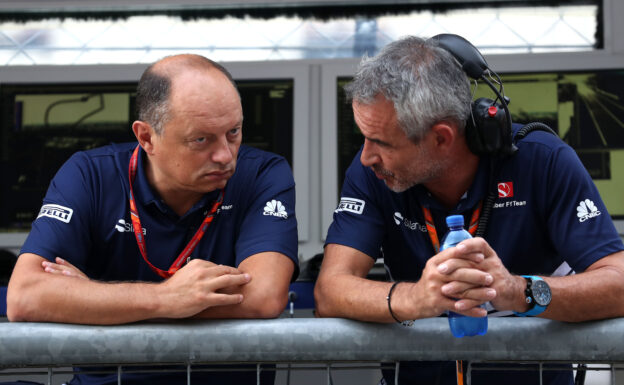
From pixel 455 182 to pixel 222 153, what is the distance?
65cm

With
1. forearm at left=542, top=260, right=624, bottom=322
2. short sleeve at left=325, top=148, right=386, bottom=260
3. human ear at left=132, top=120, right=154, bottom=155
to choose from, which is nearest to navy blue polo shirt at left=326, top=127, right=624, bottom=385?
short sleeve at left=325, top=148, right=386, bottom=260

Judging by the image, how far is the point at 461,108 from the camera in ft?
6.45

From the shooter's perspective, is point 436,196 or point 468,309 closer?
point 468,309

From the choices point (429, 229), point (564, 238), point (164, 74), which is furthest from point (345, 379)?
point (164, 74)

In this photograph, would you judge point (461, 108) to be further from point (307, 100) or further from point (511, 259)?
point (307, 100)

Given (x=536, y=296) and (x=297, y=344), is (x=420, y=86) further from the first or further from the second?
(x=297, y=344)

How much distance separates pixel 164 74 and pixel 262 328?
104 cm

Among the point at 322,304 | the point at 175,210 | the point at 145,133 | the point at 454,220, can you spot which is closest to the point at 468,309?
the point at 454,220

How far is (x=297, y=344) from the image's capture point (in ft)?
4.43

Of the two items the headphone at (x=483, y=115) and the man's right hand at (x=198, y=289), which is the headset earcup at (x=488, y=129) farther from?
the man's right hand at (x=198, y=289)

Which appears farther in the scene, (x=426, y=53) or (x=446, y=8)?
(x=446, y=8)

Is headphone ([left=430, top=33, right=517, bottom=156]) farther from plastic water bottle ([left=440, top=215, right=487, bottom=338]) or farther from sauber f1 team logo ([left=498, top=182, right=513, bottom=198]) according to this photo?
plastic water bottle ([left=440, top=215, right=487, bottom=338])

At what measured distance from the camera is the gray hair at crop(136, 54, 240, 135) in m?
2.09

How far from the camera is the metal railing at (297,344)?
1.36 metres
